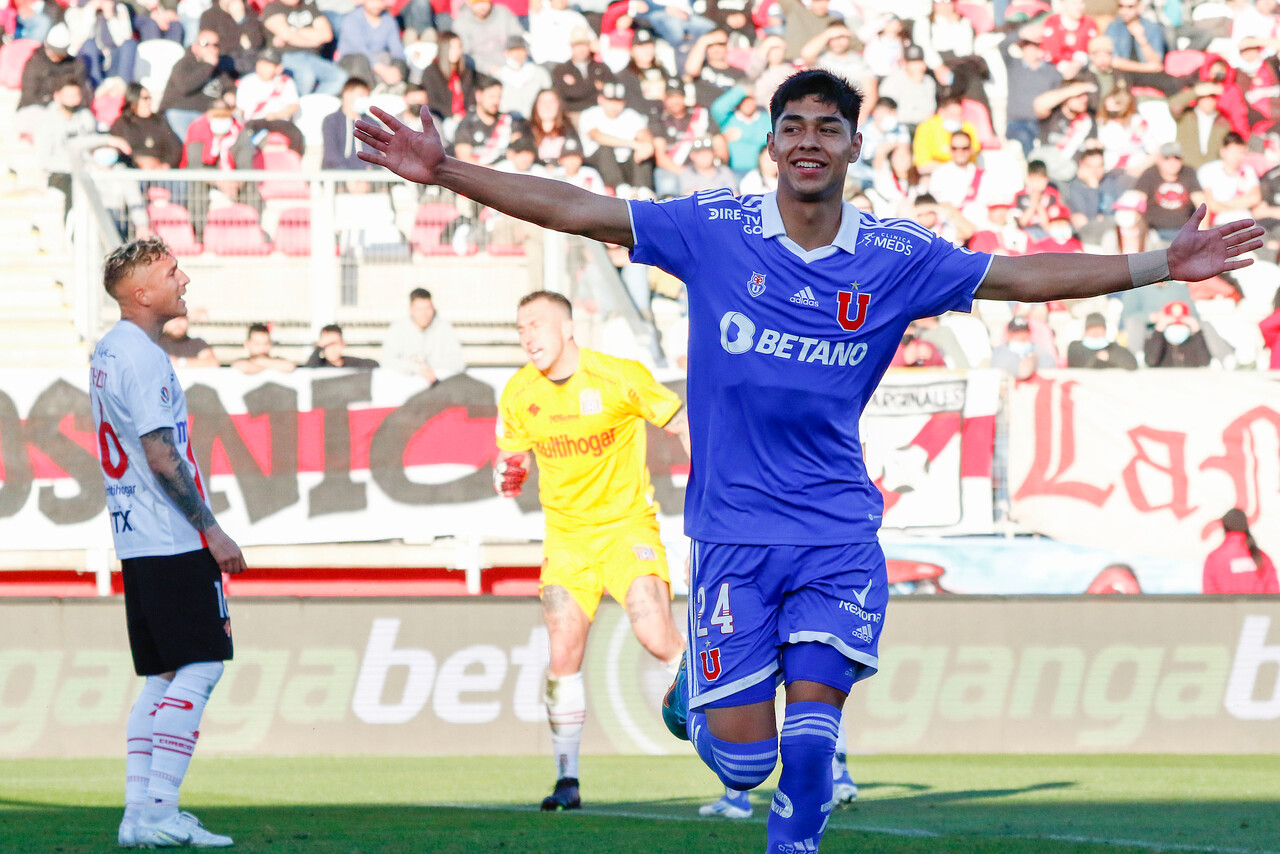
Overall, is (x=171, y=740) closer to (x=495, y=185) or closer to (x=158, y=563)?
(x=158, y=563)

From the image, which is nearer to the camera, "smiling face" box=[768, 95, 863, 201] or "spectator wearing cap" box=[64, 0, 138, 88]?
"smiling face" box=[768, 95, 863, 201]

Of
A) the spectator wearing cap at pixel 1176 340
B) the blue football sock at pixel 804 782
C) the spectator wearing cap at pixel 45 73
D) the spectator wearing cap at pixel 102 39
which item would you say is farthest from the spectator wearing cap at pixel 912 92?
the blue football sock at pixel 804 782

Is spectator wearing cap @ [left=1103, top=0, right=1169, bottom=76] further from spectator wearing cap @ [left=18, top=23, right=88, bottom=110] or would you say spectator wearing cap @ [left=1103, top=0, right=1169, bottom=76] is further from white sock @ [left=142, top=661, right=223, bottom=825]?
white sock @ [left=142, top=661, right=223, bottom=825]

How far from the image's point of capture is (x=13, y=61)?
1592cm

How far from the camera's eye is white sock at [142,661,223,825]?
6.45m

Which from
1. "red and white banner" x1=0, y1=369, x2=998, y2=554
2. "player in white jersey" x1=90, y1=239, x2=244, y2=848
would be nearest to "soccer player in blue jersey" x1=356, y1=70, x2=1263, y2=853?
"player in white jersey" x1=90, y1=239, x2=244, y2=848

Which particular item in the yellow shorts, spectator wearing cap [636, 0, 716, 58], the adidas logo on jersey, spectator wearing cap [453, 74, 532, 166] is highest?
spectator wearing cap [636, 0, 716, 58]

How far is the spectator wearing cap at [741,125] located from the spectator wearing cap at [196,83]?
15.0ft

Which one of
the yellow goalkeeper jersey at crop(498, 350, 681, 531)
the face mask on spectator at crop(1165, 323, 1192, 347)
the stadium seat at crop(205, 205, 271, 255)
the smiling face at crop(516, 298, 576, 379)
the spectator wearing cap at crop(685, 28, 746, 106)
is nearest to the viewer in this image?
the yellow goalkeeper jersey at crop(498, 350, 681, 531)

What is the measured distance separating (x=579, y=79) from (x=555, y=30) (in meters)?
1.08

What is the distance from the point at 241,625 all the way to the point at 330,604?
56 cm

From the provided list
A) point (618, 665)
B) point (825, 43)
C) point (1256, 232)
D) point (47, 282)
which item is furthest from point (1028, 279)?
point (825, 43)

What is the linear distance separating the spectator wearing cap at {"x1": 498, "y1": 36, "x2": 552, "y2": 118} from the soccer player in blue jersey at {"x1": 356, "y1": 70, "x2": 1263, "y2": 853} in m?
11.4

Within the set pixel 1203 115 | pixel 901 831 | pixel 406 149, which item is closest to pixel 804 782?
pixel 406 149
